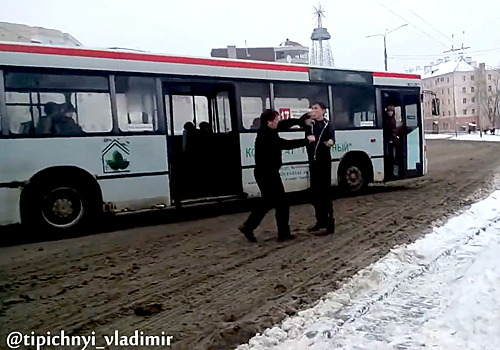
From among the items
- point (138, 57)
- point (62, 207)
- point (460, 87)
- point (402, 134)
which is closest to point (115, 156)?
point (62, 207)

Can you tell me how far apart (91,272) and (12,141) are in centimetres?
325

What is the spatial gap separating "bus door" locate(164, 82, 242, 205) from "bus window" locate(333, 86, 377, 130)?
9.72 feet

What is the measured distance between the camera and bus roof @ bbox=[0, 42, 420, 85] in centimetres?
828

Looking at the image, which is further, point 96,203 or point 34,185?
point 96,203

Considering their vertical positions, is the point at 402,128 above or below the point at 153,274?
above

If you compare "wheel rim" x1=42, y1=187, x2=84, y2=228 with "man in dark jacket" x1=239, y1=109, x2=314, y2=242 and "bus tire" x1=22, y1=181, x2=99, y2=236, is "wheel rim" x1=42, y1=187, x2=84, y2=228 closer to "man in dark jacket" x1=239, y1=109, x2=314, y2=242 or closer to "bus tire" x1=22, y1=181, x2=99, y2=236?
"bus tire" x1=22, y1=181, x2=99, y2=236

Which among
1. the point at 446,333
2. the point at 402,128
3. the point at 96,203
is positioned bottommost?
the point at 446,333

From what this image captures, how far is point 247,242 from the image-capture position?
7539 mm

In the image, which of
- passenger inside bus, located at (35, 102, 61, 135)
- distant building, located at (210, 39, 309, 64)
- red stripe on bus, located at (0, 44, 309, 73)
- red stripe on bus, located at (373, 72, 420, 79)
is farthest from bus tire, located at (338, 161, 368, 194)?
distant building, located at (210, 39, 309, 64)

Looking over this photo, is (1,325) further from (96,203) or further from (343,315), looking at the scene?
(96,203)

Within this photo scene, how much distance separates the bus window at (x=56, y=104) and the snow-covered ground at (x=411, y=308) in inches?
219

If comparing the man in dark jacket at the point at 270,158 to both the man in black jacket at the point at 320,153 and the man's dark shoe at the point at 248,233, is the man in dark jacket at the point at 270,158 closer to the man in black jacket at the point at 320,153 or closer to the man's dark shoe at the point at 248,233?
the man in black jacket at the point at 320,153

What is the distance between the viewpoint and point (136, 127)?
370 inches

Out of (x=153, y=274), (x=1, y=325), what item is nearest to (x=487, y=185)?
(x=153, y=274)
